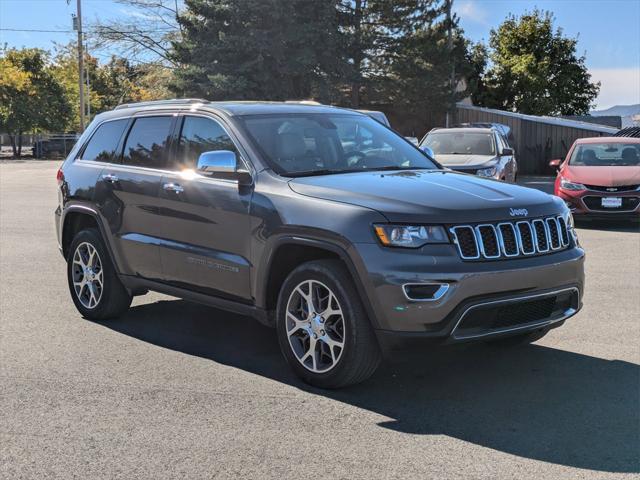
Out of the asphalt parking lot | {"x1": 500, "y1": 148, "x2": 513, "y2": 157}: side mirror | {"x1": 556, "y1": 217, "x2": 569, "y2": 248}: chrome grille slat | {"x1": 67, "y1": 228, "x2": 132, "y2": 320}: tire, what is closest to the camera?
the asphalt parking lot

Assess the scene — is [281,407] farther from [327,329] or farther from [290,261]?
[290,261]

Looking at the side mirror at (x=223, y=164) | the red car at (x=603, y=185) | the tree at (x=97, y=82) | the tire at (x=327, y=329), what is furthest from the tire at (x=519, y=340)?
the tree at (x=97, y=82)

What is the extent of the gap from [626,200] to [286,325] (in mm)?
10210

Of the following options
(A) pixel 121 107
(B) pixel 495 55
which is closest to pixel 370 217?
(A) pixel 121 107

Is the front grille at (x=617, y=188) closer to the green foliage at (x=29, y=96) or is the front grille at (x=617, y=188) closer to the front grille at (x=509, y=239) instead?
the front grille at (x=509, y=239)

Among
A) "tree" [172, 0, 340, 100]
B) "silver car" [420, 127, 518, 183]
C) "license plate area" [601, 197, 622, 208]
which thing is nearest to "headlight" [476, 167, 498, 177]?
"silver car" [420, 127, 518, 183]

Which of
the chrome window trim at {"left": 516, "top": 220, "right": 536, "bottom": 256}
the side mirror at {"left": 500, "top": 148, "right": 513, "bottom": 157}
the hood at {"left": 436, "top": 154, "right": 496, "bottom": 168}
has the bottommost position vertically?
the chrome window trim at {"left": 516, "top": 220, "right": 536, "bottom": 256}

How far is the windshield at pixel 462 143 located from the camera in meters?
15.9

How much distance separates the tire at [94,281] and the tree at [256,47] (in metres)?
25.3

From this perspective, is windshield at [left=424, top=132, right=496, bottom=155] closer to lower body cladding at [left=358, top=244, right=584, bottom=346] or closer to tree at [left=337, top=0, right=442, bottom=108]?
lower body cladding at [left=358, top=244, right=584, bottom=346]

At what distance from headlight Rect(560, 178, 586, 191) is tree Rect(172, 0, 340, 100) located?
1955cm

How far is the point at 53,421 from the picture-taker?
4.50m

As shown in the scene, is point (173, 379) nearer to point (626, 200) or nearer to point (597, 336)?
point (597, 336)

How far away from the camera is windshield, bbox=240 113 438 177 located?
5625 millimetres
